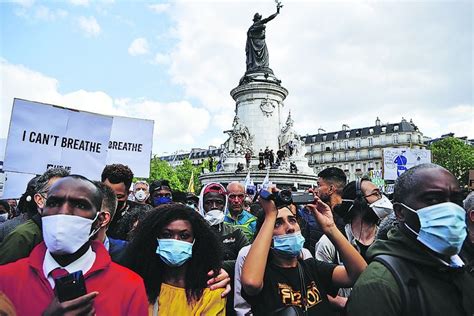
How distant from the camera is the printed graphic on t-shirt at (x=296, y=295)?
116 inches

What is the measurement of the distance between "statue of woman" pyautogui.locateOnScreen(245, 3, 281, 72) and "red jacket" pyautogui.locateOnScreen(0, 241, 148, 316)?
3211 cm

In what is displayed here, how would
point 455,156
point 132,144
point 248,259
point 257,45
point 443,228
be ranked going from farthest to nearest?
point 455,156
point 257,45
point 132,144
point 248,259
point 443,228

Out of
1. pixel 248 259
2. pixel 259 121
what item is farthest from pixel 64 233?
pixel 259 121

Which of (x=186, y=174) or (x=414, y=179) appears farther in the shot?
(x=186, y=174)

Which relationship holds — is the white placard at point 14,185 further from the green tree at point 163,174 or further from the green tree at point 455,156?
the green tree at point 455,156

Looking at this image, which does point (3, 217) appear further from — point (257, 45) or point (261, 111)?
point (257, 45)

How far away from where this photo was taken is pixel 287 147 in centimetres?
3312

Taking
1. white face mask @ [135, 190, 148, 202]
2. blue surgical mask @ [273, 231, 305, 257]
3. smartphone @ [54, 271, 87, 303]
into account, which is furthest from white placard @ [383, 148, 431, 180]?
smartphone @ [54, 271, 87, 303]

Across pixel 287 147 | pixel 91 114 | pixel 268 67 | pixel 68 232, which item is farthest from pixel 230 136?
pixel 68 232

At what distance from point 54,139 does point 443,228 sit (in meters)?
6.70

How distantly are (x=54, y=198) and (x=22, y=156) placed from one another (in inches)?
192

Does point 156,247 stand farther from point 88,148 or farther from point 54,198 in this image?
point 88,148

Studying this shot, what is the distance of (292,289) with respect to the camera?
3.04m

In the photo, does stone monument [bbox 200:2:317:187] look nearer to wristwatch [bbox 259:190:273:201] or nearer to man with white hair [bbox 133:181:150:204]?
man with white hair [bbox 133:181:150:204]
